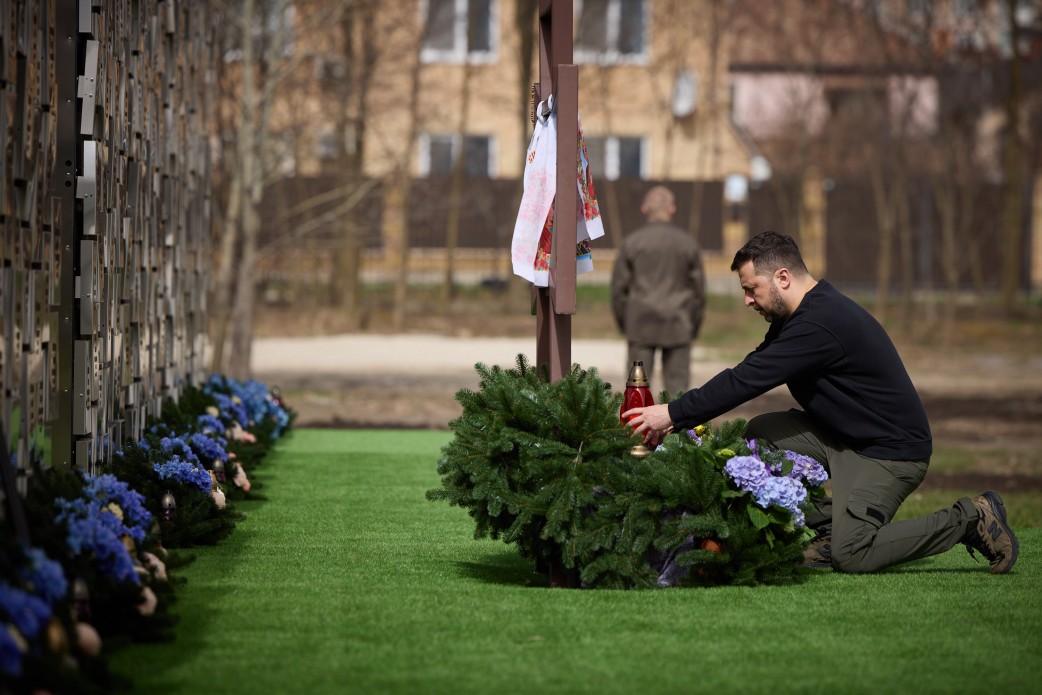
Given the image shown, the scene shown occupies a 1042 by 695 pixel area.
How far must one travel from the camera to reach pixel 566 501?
5715 mm

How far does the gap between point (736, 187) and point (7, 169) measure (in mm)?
30911

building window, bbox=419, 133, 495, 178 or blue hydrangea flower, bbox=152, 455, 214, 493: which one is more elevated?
building window, bbox=419, 133, 495, 178

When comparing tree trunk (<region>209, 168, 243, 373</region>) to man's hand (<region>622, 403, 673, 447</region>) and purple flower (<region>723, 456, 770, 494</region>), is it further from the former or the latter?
purple flower (<region>723, 456, 770, 494</region>)

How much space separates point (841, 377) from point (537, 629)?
1.97 metres

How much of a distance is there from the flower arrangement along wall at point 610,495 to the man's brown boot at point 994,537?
83cm

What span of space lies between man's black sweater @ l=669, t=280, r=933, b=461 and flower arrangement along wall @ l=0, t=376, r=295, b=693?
2279 mm

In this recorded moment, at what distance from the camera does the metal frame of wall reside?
5.39m

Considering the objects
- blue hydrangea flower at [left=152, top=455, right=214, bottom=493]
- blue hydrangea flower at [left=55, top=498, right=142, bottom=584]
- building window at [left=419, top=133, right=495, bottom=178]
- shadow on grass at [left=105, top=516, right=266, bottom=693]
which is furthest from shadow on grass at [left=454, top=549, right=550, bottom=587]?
building window at [left=419, top=133, right=495, bottom=178]

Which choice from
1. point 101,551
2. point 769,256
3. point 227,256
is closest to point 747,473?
point 769,256

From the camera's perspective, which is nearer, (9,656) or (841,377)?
(9,656)

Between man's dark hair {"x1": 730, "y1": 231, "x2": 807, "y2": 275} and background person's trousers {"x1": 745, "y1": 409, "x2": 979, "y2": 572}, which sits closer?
background person's trousers {"x1": 745, "y1": 409, "x2": 979, "y2": 572}

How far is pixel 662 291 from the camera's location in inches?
460

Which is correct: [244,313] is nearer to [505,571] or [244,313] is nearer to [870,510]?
[505,571]

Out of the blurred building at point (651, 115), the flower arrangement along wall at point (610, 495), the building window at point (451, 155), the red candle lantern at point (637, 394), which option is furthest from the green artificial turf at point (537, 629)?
the building window at point (451, 155)
